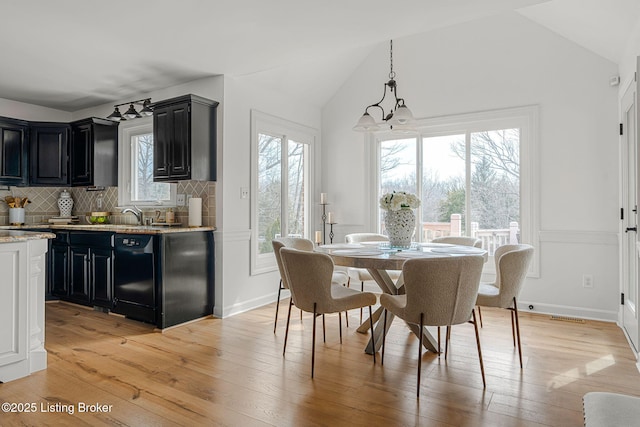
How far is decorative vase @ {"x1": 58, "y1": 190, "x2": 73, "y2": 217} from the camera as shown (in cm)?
564

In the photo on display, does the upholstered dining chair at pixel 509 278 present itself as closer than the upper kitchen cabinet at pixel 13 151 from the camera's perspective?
Yes

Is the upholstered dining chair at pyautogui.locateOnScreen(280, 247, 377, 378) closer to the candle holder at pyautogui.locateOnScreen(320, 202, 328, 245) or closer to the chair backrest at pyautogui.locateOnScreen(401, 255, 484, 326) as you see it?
the chair backrest at pyautogui.locateOnScreen(401, 255, 484, 326)

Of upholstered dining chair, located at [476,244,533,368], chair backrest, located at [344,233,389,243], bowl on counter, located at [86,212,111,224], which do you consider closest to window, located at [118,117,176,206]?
bowl on counter, located at [86,212,111,224]

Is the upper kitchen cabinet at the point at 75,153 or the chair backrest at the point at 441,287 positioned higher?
the upper kitchen cabinet at the point at 75,153

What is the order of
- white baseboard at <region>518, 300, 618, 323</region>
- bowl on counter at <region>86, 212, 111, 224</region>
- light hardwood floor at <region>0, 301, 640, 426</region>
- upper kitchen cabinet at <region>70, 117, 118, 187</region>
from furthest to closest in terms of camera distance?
bowl on counter at <region>86, 212, 111, 224</region>, upper kitchen cabinet at <region>70, 117, 118, 187</region>, white baseboard at <region>518, 300, 618, 323</region>, light hardwood floor at <region>0, 301, 640, 426</region>

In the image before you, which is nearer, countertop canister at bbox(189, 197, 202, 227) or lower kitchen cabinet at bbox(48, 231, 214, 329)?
lower kitchen cabinet at bbox(48, 231, 214, 329)

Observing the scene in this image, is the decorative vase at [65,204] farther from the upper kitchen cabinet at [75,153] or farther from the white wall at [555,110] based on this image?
the white wall at [555,110]

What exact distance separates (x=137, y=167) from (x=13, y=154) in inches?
60.0

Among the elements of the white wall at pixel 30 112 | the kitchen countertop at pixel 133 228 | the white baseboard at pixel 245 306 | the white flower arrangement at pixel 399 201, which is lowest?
the white baseboard at pixel 245 306

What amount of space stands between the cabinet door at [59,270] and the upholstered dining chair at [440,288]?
13.8ft

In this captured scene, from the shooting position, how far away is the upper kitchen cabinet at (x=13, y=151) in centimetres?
490

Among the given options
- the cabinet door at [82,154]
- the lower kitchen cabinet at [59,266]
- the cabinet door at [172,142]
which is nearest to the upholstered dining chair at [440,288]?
→ the cabinet door at [172,142]

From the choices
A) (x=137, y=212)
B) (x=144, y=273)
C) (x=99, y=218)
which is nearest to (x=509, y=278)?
(x=144, y=273)

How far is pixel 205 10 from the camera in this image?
285 centimetres
